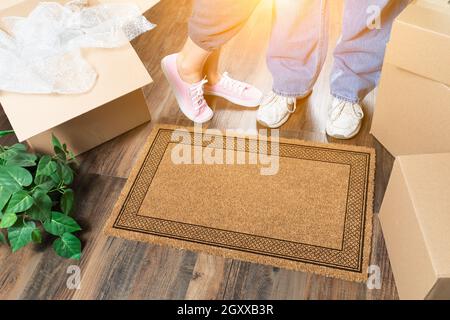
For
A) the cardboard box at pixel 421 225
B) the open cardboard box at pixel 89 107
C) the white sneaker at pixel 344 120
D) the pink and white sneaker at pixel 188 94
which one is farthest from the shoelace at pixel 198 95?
the cardboard box at pixel 421 225

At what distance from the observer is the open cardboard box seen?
1.05m

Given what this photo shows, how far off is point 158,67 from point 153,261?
29.7 inches

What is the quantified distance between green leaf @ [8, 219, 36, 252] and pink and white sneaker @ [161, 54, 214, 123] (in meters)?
0.57

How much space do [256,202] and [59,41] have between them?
2.33 feet

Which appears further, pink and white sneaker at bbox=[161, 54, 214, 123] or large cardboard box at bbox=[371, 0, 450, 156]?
pink and white sneaker at bbox=[161, 54, 214, 123]

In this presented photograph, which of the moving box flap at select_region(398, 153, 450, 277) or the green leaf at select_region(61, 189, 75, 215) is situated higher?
the moving box flap at select_region(398, 153, 450, 277)

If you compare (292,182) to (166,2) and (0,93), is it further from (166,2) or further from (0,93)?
(166,2)

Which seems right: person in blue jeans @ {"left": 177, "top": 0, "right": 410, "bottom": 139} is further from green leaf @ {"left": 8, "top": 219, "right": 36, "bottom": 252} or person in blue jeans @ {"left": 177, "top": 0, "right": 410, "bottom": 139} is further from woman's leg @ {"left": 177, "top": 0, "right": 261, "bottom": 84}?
green leaf @ {"left": 8, "top": 219, "right": 36, "bottom": 252}

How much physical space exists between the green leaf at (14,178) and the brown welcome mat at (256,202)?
Answer: 235mm

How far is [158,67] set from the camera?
1491mm

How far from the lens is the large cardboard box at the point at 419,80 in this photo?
2.87ft

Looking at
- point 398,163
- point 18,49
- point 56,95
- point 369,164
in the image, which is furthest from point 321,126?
point 18,49

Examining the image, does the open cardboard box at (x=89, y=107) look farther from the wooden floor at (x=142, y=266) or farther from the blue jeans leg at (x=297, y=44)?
the blue jeans leg at (x=297, y=44)

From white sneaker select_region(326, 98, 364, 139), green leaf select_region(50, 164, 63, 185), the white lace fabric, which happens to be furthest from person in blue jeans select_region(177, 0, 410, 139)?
green leaf select_region(50, 164, 63, 185)
